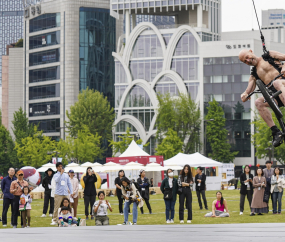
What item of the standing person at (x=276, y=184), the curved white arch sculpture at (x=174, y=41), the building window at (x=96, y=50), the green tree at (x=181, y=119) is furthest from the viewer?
the building window at (x=96, y=50)

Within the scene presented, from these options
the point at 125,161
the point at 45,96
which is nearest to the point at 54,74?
the point at 45,96

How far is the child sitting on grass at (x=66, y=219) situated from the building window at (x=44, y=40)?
299 ft

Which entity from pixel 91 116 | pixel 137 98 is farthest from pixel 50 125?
Answer: pixel 91 116

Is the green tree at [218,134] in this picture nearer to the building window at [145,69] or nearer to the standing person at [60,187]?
the building window at [145,69]

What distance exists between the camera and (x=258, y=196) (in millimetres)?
22391

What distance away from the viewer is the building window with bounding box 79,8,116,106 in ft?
351

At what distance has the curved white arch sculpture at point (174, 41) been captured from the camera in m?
85.9

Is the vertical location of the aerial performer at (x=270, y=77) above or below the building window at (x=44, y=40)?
below

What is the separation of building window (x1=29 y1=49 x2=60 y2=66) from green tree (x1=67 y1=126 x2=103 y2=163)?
31.0m

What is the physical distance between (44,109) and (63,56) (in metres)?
10.2

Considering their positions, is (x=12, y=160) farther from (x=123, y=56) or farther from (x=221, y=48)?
(x=221, y=48)

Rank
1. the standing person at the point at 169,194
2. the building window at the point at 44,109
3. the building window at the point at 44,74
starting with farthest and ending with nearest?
the building window at the point at 44,74
the building window at the point at 44,109
the standing person at the point at 169,194

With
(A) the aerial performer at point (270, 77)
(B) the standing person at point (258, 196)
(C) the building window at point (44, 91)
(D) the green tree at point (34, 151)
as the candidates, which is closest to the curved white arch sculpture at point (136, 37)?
(D) the green tree at point (34, 151)

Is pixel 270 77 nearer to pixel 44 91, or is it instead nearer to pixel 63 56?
pixel 63 56
